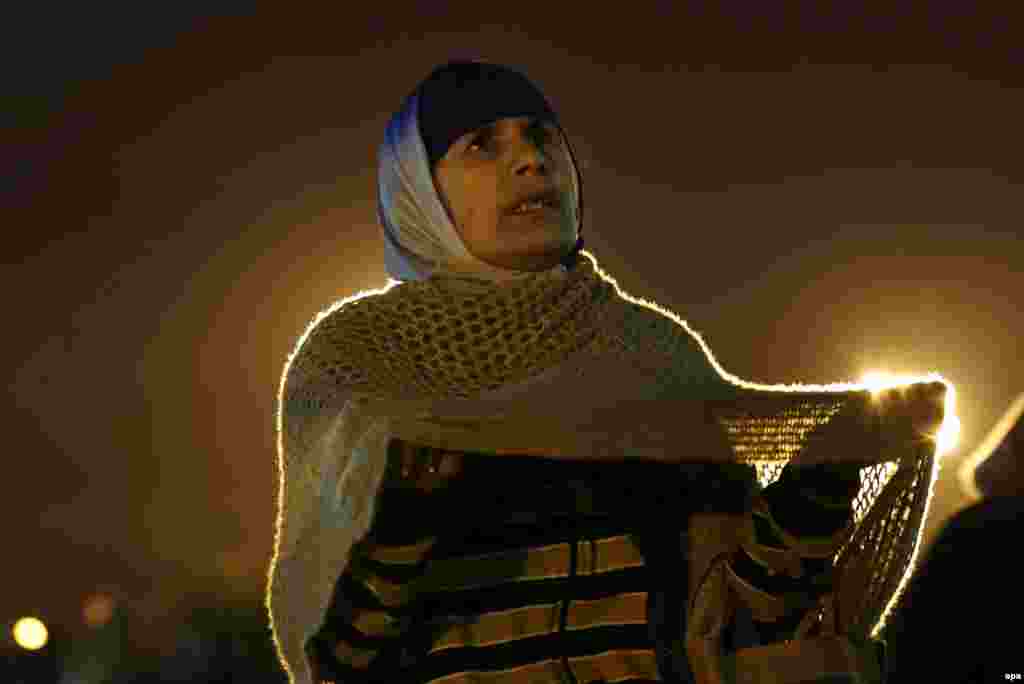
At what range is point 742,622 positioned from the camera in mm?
2420

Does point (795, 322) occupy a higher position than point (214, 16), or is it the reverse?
point (214, 16)

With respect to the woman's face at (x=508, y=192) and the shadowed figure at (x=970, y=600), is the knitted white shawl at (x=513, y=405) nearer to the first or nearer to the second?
the woman's face at (x=508, y=192)

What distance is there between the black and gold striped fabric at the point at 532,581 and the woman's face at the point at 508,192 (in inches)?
13.4

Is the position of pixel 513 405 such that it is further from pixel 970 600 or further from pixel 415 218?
pixel 970 600

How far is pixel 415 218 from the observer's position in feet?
8.34

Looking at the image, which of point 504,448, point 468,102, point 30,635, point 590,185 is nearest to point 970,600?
point 590,185

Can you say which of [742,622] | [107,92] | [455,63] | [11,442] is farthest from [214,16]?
[742,622]

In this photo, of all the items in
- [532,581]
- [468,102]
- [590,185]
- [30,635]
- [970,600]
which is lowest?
[30,635]

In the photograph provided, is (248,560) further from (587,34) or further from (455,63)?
(455,63)

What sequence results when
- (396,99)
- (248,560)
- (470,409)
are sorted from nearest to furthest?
(470,409), (396,99), (248,560)

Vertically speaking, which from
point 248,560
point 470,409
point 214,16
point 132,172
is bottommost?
→ point 248,560

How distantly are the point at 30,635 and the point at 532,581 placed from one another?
122 inches

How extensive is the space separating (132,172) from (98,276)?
0.30 meters

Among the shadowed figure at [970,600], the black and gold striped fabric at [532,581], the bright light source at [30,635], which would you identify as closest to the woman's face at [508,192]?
the black and gold striped fabric at [532,581]
